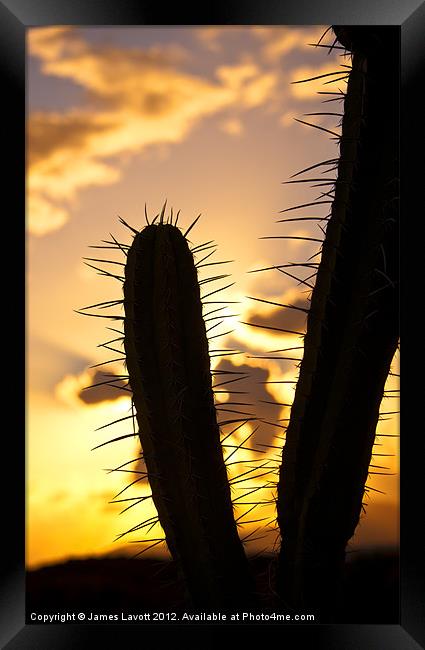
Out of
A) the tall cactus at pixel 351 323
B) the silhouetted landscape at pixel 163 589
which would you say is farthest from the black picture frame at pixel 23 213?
the tall cactus at pixel 351 323

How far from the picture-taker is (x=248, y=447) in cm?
178

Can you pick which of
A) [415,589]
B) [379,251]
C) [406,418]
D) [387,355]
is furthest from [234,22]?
[415,589]

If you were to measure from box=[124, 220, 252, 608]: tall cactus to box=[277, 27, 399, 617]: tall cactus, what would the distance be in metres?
0.21

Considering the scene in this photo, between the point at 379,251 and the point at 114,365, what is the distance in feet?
2.53

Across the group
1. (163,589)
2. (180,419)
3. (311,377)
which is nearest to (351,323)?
(311,377)

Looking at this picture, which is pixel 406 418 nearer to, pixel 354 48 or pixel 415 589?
pixel 415 589

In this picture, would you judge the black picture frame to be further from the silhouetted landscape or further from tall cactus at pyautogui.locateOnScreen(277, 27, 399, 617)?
tall cactus at pyautogui.locateOnScreen(277, 27, 399, 617)

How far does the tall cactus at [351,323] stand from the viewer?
4.90 feet

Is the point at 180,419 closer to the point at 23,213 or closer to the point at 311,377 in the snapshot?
the point at 311,377

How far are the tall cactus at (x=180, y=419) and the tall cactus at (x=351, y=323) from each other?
8.1 inches

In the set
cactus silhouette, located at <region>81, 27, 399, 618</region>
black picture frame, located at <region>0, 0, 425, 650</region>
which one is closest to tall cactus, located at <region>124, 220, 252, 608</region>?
cactus silhouette, located at <region>81, 27, 399, 618</region>

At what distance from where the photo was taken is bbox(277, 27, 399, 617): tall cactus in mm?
1492

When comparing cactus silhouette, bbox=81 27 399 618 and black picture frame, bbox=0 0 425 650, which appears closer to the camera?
cactus silhouette, bbox=81 27 399 618

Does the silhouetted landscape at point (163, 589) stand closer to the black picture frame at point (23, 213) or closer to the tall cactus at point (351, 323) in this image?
the black picture frame at point (23, 213)
